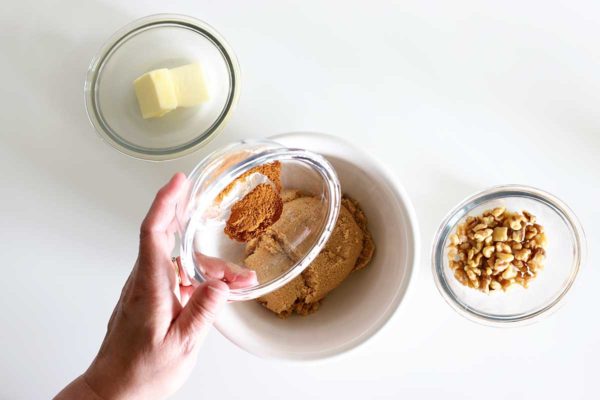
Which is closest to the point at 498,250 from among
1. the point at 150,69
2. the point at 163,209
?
the point at 163,209

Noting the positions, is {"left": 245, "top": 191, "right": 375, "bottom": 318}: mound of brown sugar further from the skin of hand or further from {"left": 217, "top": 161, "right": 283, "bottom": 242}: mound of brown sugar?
the skin of hand

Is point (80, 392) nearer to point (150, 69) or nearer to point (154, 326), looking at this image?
point (154, 326)

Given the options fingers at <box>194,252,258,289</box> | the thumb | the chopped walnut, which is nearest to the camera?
the thumb

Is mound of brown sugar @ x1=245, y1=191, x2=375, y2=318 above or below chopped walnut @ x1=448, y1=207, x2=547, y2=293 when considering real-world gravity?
below

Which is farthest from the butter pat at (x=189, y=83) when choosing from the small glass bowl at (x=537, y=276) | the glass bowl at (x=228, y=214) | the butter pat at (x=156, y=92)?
the small glass bowl at (x=537, y=276)

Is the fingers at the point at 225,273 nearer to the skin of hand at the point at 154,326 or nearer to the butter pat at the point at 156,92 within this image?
the skin of hand at the point at 154,326

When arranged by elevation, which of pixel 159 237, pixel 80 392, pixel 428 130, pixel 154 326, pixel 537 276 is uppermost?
pixel 428 130

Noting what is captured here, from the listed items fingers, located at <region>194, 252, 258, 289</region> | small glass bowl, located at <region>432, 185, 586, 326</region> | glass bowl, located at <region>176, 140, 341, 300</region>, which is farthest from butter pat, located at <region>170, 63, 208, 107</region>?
small glass bowl, located at <region>432, 185, 586, 326</region>
